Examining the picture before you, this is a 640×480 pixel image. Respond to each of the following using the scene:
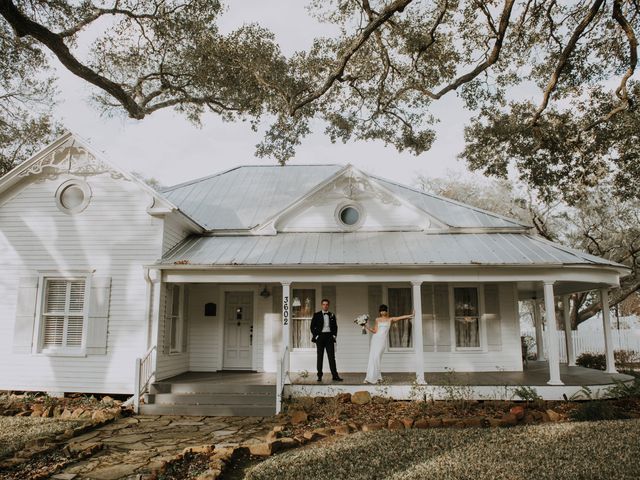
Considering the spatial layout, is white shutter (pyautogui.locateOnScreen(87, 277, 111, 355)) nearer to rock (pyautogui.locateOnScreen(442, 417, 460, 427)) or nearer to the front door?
the front door

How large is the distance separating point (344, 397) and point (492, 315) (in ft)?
16.6

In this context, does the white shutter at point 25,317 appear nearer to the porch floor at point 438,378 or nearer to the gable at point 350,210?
the porch floor at point 438,378

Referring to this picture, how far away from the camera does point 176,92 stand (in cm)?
1487

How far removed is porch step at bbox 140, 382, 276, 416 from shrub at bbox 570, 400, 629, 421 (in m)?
5.42

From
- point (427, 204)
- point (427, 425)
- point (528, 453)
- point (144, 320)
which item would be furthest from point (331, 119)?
point (528, 453)

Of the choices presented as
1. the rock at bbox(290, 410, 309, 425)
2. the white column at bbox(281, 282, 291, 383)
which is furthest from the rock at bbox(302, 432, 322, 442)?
the white column at bbox(281, 282, 291, 383)

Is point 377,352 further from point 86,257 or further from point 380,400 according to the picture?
point 86,257

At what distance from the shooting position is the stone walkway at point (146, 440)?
614 cm

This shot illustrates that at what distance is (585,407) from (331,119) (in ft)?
29.9

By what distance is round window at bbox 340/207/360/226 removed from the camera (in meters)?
13.5

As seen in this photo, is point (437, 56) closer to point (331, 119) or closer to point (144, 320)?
point (331, 119)

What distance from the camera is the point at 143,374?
10438mm

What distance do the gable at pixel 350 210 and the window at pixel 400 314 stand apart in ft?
5.63

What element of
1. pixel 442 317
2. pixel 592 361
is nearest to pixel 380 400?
pixel 442 317
